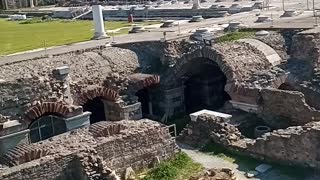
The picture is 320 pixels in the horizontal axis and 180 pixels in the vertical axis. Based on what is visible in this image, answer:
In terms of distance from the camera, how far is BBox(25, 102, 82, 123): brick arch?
1780 cm

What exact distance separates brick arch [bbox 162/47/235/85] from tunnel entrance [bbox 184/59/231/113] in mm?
1000

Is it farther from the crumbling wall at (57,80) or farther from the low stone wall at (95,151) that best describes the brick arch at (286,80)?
the crumbling wall at (57,80)

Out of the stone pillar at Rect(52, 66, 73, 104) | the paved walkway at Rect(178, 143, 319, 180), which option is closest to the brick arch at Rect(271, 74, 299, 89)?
the paved walkway at Rect(178, 143, 319, 180)

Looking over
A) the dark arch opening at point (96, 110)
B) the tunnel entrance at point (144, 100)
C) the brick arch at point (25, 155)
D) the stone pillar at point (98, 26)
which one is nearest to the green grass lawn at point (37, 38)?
the stone pillar at point (98, 26)

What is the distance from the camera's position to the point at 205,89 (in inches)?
890

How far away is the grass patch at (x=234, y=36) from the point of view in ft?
75.4

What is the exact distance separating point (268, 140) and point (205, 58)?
257 inches

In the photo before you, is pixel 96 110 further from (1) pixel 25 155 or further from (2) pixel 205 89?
(1) pixel 25 155

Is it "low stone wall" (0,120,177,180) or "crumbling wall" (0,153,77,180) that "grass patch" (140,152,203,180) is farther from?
"crumbling wall" (0,153,77,180)

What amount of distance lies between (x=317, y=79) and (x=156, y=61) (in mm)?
6335

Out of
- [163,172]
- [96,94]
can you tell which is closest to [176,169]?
[163,172]

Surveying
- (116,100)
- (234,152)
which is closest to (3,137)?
(116,100)

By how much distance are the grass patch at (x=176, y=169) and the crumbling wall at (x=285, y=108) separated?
12.1ft

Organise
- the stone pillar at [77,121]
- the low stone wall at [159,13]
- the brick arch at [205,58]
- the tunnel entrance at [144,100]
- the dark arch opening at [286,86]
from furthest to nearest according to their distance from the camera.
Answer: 1. the low stone wall at [159,13]
2. the tunnel entrance at [144,100]
3. the brick arch at [205,58]
4. the dark arch opening at [286,86]
5. the stone pillar at [77,121]
